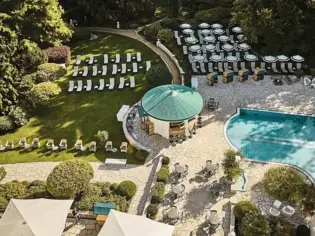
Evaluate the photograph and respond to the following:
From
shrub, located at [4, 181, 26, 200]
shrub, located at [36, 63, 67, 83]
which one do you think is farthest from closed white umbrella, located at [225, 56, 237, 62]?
shrub, located at [4, 181, 26, 200]

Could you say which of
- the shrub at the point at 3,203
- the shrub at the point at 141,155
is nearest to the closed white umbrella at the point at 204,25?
the shrub at the point at 141,155

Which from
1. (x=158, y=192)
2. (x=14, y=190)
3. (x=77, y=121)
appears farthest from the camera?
(x=77, y=121)

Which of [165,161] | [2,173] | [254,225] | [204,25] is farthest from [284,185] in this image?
[204,25]

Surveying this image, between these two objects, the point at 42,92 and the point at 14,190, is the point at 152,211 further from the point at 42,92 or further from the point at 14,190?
the point at 42,92

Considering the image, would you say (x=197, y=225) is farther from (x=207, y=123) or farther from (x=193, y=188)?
(x=207, y=123)

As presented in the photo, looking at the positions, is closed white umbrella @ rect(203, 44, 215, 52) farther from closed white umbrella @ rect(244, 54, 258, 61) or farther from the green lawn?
the green lawn
